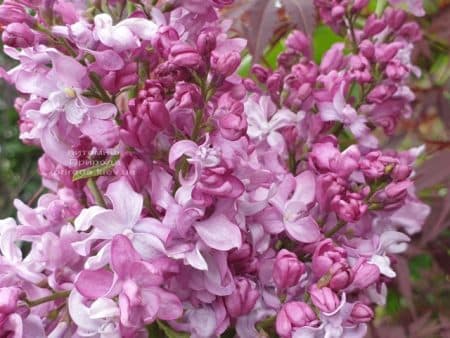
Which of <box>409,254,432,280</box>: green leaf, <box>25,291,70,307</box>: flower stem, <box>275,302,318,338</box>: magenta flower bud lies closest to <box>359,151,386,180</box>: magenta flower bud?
<box>275,302,318,338</box>: magenta flower bud

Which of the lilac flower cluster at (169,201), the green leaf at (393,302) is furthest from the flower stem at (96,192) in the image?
the green leaf at (393,302)

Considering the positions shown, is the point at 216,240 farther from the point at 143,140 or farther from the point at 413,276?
A: the point at 413,276

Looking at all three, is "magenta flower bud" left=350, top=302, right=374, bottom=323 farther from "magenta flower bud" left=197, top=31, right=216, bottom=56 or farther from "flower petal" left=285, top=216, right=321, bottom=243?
"magenta flower bud" left=197, top=31, right=216, bottom=56

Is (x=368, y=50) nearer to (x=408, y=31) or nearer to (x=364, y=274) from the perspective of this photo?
(x=408, y=31)

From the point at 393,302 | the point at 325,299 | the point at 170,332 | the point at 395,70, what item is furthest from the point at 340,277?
the point at 393,302

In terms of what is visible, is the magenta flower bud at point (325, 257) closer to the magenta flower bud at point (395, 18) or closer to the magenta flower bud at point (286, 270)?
the magenta flower bud at point (286, 270)

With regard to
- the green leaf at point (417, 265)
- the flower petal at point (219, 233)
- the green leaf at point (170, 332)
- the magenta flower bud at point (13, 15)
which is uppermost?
the magenta flower bud at point (13, 15)

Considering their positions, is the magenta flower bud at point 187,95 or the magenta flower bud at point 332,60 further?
the magenta flower bud at point 332,60
